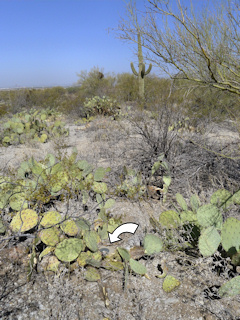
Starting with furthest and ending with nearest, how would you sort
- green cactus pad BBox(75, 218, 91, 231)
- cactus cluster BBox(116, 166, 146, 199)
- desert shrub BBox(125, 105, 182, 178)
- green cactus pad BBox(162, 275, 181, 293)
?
desert shrub BBox(125, 105, 182, 178)
cactus cluster BBox(116, 166, 146, 199)
green cactus pad BBox(75, 218, 91, 231)
green cactus pad BBox(162, 275, 181, 293)

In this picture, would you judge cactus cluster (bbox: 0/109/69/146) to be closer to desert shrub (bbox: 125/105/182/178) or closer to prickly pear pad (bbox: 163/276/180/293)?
desert shrub (bbox: 125/105/182/178)

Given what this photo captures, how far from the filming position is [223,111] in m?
7.25

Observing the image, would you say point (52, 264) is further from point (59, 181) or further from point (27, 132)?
point (27, 132)

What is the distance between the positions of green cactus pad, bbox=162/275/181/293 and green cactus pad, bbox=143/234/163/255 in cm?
24

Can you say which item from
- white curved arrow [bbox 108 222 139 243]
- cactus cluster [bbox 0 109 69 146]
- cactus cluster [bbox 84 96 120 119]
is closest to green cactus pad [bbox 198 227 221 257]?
white curved arrow [bbox 108 222 139 243]

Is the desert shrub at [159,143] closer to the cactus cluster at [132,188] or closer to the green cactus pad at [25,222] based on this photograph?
the cactus cluster at [132,188]

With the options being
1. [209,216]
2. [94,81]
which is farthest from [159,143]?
[94,81]

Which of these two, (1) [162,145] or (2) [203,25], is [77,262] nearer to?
(1) [162,145]

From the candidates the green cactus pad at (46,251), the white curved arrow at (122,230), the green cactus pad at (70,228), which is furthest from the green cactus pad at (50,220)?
the white curved arrow at (122,230)

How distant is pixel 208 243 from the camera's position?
1851 millimetres

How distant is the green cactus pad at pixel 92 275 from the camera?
6.07 feet

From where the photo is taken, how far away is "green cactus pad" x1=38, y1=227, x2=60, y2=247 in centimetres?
207

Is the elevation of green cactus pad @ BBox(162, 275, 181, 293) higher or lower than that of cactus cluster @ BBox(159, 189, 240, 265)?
lower

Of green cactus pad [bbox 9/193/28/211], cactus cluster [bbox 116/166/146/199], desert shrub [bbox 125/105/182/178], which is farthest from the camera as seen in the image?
desert shrub [bbox 125/105/182/178]
